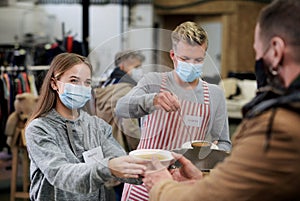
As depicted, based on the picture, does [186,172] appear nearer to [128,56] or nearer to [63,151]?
[63,151]

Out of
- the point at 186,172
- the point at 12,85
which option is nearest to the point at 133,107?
the point at 186,172

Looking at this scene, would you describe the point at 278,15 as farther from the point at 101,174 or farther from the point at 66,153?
the point at 66,153

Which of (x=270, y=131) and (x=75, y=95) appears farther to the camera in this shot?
(x=75, y=95)

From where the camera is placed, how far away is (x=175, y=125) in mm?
1647

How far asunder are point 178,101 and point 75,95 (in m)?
0.37

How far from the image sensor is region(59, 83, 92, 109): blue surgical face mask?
172 centimetres

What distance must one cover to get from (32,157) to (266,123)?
0.94 meters

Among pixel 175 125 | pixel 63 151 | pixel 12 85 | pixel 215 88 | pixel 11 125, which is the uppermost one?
pixel 215 88

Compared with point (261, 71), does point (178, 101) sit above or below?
below

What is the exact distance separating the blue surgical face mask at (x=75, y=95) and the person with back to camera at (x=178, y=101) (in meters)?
0.13

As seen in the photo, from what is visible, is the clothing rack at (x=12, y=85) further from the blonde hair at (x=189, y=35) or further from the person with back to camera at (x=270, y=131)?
the person with back to camera at (x=270, y=131)

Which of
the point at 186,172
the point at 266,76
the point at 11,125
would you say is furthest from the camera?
the point at 11,125

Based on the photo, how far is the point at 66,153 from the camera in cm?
167

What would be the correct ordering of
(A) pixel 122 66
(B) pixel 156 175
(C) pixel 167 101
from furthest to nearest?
(A) pixel 122 66 < (C) pixel 167 101 < (B) pixel 156 175
